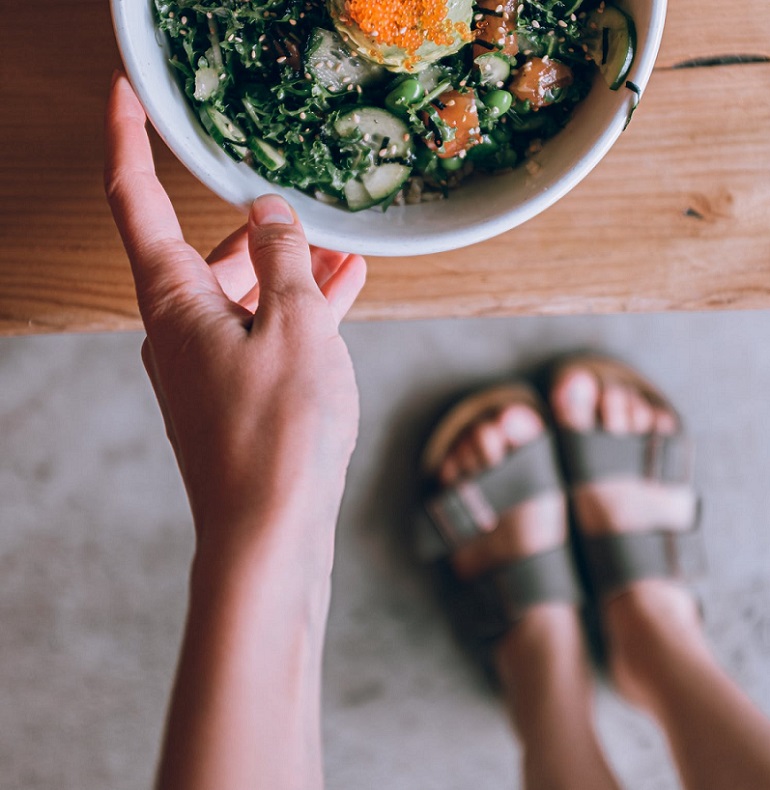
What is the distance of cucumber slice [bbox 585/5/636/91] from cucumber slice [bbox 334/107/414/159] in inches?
8.8

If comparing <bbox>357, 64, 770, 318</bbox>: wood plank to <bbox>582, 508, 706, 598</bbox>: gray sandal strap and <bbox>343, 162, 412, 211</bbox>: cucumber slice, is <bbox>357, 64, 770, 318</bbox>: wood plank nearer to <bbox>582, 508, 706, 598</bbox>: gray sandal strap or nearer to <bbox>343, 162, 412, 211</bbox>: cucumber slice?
<bbox>343, 162, 412, 211</bbox>: cucumber slice

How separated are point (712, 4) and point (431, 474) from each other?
1.23 meters

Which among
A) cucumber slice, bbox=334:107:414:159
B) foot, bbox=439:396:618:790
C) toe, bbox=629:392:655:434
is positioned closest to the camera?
cucumber slice, bbox=334:107:414:159

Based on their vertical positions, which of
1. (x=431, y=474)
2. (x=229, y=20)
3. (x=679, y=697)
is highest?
(x=229, y=20)

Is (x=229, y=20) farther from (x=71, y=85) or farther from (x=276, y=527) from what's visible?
(x=276, y=527)

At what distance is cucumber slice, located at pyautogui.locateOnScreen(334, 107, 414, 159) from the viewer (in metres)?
0.84

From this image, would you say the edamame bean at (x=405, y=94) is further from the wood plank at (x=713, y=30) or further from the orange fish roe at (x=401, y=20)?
the wood plank at (x=713, y=30)

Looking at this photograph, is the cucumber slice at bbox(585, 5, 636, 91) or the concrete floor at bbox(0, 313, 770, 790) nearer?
the cucumber slice at bbox(585, 5, 636, 91)

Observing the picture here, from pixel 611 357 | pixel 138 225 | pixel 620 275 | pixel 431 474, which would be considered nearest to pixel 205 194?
pixel 138 225

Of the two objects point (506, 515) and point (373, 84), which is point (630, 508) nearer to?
point (506, 515)

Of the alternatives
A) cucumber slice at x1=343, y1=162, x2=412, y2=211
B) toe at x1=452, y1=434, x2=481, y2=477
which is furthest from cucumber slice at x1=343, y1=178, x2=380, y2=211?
toe at x1=452, y1=434, x2=481, y2=477

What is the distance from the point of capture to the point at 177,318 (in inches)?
31.3

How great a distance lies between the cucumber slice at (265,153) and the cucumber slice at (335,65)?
0.09m

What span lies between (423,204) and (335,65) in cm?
18
